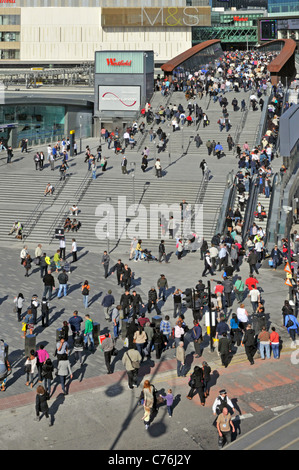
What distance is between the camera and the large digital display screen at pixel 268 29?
13375cm

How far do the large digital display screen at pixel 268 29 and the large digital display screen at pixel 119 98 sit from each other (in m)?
82.9

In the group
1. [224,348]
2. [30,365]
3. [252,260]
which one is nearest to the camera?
[30,365]

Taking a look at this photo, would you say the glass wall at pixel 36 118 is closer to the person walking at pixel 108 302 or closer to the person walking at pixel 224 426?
the person walking at pixel 108 302

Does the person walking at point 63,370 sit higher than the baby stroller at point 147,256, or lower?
lower

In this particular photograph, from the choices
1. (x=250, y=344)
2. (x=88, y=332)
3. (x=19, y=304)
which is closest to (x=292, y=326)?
(x=250, y=344)

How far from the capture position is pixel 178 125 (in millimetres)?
50000

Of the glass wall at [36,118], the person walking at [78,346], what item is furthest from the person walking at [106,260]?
the glass wall at [36,118]

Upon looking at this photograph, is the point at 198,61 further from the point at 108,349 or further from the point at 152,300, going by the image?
the point at 108,349

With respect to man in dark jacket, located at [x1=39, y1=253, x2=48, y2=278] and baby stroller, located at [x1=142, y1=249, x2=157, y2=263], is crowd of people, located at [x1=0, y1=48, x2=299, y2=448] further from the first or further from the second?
baby stroller, located at [x1=142, y1=249, x2=157, y2=263]

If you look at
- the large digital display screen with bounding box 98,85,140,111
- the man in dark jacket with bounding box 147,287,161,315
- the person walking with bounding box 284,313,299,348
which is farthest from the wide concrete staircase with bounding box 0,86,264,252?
the person walking with bounding box 284,313,299,348

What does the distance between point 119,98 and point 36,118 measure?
918 cm

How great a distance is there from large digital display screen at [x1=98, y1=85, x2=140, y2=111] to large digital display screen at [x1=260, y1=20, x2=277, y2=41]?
82.9m

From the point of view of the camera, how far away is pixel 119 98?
57375mm

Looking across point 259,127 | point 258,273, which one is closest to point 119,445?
point 258,273
